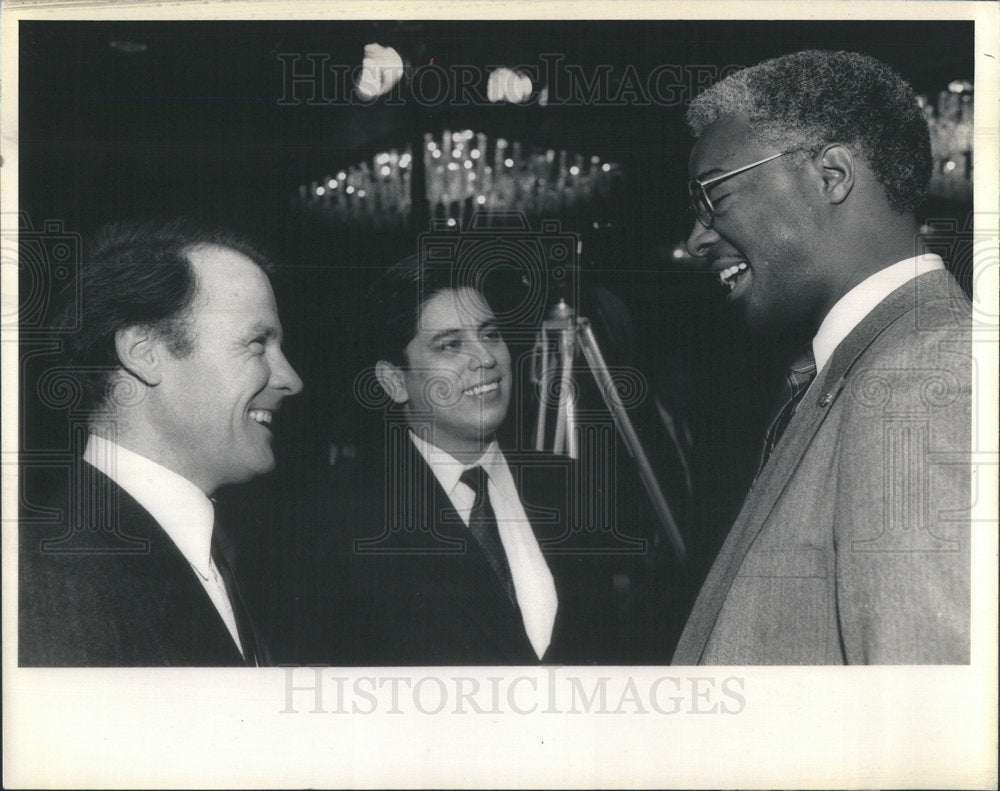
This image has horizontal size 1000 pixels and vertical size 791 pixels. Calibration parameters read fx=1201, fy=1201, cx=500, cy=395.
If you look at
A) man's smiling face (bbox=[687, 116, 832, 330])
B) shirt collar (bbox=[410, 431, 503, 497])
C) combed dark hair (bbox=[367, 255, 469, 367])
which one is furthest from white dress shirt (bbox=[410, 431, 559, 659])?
man's smiling face (bbox=[687, 116, 832, 330])

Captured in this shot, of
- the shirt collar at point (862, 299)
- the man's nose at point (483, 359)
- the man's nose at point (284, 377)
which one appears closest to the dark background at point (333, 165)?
the man's nose at point (284, 377)

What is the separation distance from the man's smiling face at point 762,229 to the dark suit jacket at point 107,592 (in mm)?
2081

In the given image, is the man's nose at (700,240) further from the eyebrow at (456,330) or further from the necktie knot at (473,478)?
the necktie knot at (473,478)

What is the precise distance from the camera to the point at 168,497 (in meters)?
3.99

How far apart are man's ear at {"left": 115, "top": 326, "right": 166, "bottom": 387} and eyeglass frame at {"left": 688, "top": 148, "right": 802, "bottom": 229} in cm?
186

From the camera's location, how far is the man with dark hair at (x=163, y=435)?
4016mm

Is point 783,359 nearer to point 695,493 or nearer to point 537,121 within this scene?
point 695,493

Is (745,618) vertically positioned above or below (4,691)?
above

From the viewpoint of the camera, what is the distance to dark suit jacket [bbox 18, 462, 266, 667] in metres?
4.00

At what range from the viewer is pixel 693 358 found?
4156 millimetres

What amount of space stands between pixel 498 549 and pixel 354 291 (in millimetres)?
1017

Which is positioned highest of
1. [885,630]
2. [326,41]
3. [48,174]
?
[326,41]

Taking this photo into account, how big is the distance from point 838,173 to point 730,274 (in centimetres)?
48

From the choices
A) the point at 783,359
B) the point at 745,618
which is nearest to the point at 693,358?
the point at 783,359
